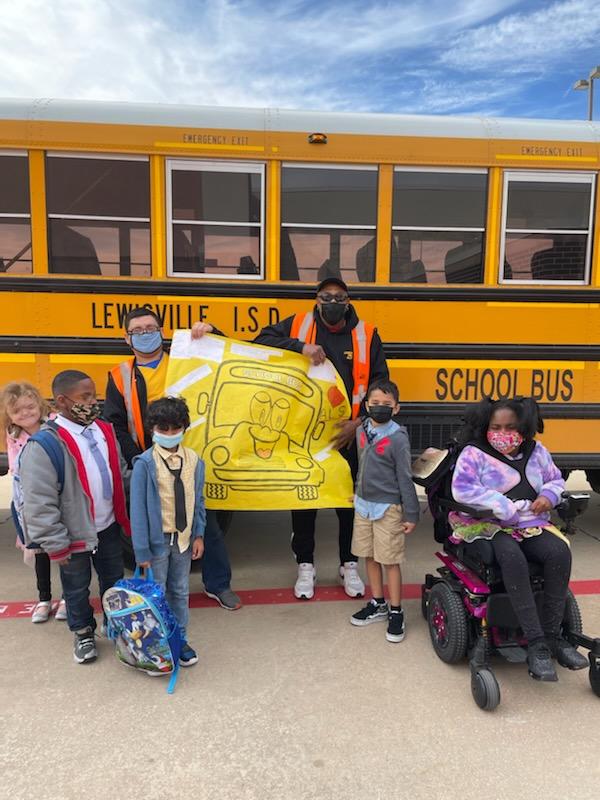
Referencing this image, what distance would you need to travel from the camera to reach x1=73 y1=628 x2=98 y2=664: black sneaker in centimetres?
256

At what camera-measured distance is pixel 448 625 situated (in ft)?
8.16

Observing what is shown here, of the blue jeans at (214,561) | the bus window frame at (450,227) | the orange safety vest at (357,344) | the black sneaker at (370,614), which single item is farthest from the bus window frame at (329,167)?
the black sneaker at (370,614)

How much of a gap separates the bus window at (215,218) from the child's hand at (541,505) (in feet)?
6.86

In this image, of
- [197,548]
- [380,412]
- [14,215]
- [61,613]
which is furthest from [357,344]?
[14,215]

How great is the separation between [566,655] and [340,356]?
69.4 inches

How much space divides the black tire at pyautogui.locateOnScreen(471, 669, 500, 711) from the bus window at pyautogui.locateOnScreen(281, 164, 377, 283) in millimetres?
2333

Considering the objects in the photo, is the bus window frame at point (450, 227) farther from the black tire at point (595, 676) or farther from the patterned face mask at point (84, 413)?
the black tire at point (595, 676)

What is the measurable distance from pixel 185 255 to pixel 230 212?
1.26 ft

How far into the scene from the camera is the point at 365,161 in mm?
3518

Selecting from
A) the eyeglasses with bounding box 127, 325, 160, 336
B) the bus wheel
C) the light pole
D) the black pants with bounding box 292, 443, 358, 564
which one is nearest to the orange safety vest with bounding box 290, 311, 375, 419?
the black pants with bounding box 292, 443, 358, 564

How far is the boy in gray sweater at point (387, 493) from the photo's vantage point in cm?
271

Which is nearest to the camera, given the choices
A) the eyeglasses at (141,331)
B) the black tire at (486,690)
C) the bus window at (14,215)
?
the black tire at (486,690)

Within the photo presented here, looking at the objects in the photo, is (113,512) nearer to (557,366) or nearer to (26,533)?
(26,533)

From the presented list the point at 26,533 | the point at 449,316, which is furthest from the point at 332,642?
the point at 449,316
